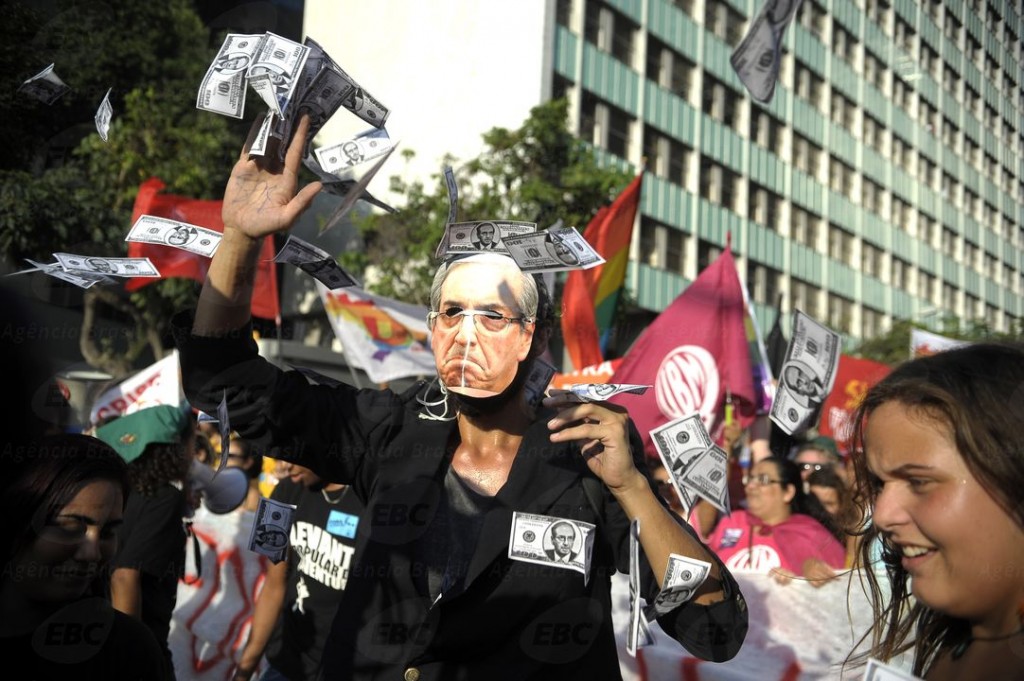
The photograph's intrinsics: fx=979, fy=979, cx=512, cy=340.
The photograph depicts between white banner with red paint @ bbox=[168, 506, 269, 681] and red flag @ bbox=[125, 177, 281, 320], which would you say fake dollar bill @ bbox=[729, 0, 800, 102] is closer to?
white banner with red paint @ bbox=[168, 506, 269, 681]

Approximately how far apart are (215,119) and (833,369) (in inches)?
615

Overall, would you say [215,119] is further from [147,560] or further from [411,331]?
[147,560]

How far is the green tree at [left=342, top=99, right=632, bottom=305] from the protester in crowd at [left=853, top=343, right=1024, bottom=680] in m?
16.4

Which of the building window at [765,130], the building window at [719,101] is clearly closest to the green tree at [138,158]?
the building window at [719,101]

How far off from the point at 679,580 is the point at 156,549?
88.1 inches

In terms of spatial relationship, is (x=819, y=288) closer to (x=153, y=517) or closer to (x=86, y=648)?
(x=153, y=517)

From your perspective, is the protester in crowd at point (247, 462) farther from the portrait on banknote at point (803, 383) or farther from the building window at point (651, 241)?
the building window at point (651, 241)

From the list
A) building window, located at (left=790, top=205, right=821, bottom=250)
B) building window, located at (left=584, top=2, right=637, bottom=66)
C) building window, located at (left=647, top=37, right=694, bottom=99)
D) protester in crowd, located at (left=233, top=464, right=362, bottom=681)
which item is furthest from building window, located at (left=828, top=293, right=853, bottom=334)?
protester in crowd, located at (left=233, top=464, right=362, bottom=681)

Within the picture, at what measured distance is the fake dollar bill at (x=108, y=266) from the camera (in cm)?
223

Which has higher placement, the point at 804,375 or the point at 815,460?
the point at 804,375

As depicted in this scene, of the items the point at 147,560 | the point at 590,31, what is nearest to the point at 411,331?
the point at 147,560

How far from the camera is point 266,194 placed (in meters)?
2.06

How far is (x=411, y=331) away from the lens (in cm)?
962

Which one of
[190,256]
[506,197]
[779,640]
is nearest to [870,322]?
[506,197]
